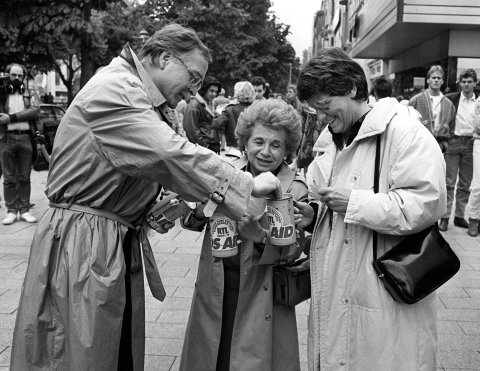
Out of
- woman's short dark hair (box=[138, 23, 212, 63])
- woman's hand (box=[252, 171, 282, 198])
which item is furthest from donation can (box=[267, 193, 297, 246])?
woman's short dark hair (box=[138, 23, 212, 63])

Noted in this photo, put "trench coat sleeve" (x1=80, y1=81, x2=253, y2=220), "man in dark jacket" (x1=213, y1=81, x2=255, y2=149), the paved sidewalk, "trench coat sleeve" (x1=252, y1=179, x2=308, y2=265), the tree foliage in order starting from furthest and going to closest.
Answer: the tree foliage < "man in dark jacket" (x1=213, y1=81, x2=255, y2=149) < the paved sidewalk < "trench coat sleeve" (x1=252, y1=179, x2=308, y2=265) < "trench coat sleeve" (x1=80, y1=81, x2=253, y2=220)

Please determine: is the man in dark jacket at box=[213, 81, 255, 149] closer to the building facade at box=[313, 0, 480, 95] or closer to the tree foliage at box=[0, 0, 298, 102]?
the tree foliage at box=[0, 0, 298, 102]

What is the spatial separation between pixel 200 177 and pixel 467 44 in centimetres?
1563

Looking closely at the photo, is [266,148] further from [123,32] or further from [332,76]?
[123,32]

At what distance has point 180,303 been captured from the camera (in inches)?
184

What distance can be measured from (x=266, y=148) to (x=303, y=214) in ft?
1.19

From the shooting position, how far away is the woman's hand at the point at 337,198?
6.85 ft

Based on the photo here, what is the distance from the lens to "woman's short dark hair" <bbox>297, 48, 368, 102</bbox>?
2.16 m

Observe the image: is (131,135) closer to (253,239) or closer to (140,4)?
(253,239)

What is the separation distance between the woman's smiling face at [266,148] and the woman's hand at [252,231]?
363 millimetres

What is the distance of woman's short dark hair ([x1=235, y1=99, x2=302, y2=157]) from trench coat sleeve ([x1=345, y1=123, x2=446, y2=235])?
2.12 feet

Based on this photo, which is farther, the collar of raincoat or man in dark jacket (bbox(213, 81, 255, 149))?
man in dark jacket (bbox(213, 81, 255, 149))

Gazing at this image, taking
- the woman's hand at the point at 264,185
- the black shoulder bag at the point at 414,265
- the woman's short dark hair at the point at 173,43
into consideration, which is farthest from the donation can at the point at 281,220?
the woman's short dark hair at the point at 173,43

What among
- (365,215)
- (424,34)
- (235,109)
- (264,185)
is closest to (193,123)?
(235,109)
